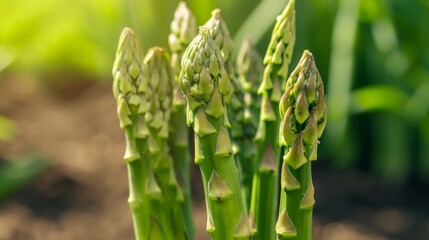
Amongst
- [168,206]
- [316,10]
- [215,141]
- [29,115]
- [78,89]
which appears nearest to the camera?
[215,141]

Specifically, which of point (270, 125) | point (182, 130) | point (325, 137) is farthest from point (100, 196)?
point (270, 125)

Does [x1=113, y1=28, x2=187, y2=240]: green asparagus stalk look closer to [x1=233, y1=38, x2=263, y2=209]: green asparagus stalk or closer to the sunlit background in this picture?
[x1=233, y1=38, x2=263, y2=209]: green asparagus stalk

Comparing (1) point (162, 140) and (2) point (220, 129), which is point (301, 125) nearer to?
(2) point (220, 129)

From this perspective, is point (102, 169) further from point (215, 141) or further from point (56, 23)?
point (215, 141)

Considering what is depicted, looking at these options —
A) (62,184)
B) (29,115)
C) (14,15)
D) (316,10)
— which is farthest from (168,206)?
(14,15)

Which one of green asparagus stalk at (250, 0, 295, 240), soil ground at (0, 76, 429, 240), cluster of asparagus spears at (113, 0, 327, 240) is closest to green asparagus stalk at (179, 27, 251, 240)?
cluster of asparagus spears at (113, 0, 327, 240)
